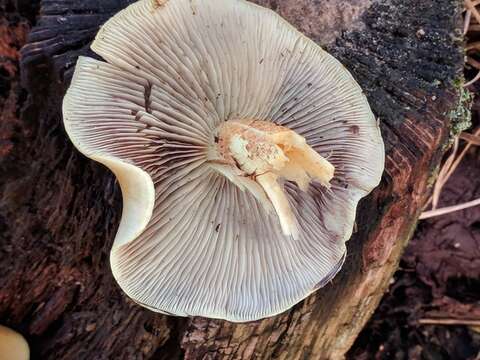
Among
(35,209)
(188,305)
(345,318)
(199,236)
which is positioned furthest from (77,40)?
(345,318)

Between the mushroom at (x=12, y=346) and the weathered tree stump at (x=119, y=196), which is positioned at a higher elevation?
the weathered tree stump at (x=119, y=196)

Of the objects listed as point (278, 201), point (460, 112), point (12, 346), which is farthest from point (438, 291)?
point (12, 346)

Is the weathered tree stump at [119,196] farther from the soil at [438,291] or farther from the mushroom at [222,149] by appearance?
the soil at [438,291]

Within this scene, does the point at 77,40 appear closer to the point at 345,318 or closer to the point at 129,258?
the point at 129,258

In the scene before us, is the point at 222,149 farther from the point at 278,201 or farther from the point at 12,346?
the point at 12,346

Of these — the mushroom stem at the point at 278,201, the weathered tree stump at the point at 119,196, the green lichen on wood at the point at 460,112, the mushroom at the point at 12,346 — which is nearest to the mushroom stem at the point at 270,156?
the mushroom stem at the point at 278,201

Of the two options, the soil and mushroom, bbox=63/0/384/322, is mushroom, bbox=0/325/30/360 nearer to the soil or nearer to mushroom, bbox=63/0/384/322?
mushroom, bbox=63/0/384/322

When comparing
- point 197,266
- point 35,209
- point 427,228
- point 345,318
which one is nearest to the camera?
point 197,266
